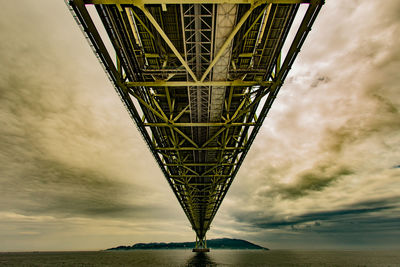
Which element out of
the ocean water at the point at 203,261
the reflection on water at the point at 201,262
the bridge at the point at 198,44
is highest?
the bridge at the point at 198,44

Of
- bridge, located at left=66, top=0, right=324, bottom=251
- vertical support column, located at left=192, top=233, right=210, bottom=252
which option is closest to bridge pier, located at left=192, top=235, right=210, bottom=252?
vertical support column, located at left=192, top=233, right=210, bottom=252

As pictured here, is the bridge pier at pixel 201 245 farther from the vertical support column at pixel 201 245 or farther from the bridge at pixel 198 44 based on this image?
the bridge at pixel 198 44

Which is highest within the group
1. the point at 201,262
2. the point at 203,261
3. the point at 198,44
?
the point at 198,44

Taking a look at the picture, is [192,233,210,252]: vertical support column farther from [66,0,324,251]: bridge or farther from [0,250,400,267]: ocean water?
[66,0,324,251]: bridge

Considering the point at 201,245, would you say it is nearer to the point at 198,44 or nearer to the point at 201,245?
the point at 201,245

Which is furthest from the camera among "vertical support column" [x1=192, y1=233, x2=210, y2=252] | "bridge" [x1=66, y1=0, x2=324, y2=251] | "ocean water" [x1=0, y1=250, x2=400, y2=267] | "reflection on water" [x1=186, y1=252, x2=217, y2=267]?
"vertical support column" [x1=192, y1=233, x2=210, y2=252]

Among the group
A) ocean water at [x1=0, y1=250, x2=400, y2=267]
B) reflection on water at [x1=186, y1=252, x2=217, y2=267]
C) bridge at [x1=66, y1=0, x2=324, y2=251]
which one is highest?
bridge at [x1=66, y1=0, x2=324, y2=251]

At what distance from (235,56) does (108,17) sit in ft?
17.7

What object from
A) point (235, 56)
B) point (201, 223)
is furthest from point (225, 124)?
point (201, 223)

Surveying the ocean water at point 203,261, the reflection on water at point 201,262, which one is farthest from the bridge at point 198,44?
the ocean water at point 203,261

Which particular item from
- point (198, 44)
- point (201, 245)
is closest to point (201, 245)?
point (201, 245)

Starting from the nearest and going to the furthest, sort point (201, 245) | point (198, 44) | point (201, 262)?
point (198, 44) < point (201, 262) < point (201, 245)

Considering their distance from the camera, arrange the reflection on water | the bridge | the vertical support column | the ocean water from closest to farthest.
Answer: the bridge → the reflection on water → the ocean water → the vertical support column

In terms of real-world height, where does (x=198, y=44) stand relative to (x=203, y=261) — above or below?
above
